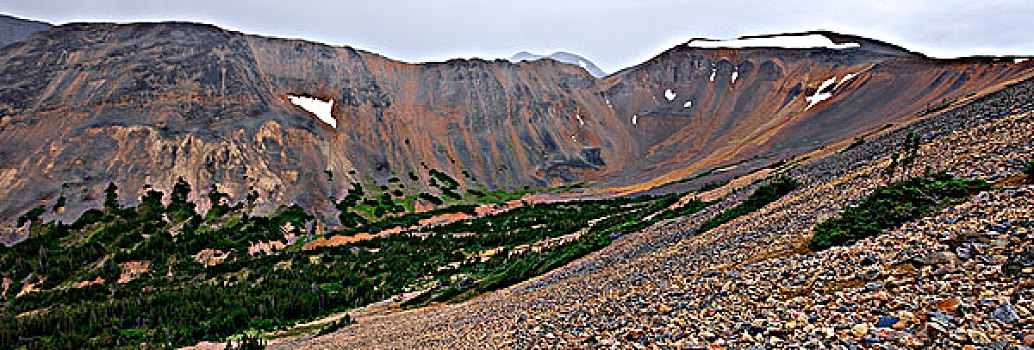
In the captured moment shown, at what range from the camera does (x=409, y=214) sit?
65.8 metres

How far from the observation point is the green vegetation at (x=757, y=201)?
1602 cm

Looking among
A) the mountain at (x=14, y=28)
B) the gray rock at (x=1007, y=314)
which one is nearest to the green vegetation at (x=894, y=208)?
the gray rock at (x=1007, y=314)

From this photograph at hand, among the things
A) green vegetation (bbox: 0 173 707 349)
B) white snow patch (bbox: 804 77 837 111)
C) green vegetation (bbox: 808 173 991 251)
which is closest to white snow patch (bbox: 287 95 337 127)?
green vegetation (bbox: 0 173 707 349)

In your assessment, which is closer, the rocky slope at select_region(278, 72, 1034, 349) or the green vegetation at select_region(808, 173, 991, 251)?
the rocky slope at select_region(278, 72, 1034, 349)

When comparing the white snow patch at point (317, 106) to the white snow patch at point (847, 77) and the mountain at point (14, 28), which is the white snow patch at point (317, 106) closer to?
the white snow patch at point (847, 77)

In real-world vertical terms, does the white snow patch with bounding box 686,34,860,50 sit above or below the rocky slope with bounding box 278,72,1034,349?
above

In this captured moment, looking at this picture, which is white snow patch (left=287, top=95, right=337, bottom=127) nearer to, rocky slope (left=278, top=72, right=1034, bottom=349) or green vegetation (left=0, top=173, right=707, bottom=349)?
green vegetation (left=0, top=173, right=707, bottom=349)

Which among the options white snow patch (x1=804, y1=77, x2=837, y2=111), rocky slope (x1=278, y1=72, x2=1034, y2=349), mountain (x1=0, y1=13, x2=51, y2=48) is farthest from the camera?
mountain (x1=0, y1=13, x2=51, y2=48)

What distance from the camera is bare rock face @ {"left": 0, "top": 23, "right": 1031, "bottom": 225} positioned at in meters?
58.9

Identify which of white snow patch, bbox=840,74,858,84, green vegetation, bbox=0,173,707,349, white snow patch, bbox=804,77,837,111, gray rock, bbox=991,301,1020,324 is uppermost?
white snow patch, bbox=840,74,858,84

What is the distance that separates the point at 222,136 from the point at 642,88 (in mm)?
91151

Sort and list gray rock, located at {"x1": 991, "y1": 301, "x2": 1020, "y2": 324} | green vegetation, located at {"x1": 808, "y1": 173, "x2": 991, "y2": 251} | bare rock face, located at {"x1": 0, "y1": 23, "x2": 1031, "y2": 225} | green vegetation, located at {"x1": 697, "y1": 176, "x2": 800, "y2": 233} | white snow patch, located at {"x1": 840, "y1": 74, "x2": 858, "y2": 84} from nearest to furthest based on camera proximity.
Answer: gray rock, located at {"x1": 991, "y1": 301, "x2": 1020, "y2": 324} → green vegetation, located at {"x1": 808, "y1": 173, "x2": 991, "y2": 251} → green vegetation, located at {"x1": 697, "y1": 176, "x2": 800, "y2": 233} → bare rock face, located at {"x1": 0, "y1": 23, "x2": 1031, "y2": 225} → white snow patch, located at {"x1": 840, "y1": 74, "x2": 858, "y2": 84}

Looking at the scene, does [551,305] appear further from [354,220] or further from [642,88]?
[642,88]

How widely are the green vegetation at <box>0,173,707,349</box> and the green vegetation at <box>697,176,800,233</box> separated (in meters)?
5.90
